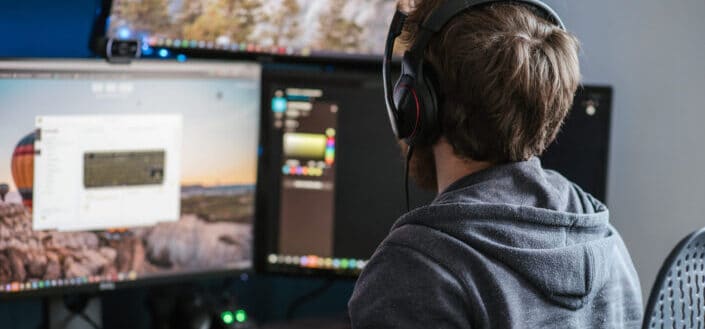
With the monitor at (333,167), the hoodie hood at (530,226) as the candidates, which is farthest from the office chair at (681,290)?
the monitor at (333,167)

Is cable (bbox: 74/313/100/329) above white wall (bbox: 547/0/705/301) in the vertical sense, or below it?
below

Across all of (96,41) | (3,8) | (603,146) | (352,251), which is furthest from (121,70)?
(603,146)

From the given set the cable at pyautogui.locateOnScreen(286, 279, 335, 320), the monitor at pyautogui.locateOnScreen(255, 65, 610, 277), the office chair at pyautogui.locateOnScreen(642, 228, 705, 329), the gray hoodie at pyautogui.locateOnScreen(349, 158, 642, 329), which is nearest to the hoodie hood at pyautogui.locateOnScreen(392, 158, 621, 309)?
the gray hoodie at pyautogui.locateOnScreen(349, 158, 642, 329)

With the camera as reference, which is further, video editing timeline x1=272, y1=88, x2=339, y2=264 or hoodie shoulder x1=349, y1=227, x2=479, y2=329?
video editing timeline x1=272, y1=88, x2=339, y2=264

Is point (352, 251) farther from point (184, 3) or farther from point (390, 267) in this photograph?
point (390, 267)

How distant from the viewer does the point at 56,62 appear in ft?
5.17

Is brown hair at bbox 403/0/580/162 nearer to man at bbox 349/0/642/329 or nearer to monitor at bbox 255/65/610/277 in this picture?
man at bbox 349/0/642/329

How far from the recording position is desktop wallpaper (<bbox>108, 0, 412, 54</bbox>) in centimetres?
171

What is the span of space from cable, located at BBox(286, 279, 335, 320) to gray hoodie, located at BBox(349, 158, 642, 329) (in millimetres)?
955

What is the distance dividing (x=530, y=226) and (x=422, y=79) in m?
0.19

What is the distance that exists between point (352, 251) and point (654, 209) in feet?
1.78

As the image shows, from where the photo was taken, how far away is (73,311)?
5.52ft

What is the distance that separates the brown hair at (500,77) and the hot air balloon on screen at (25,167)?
764 millimetres

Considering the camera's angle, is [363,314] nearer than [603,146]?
Yes
